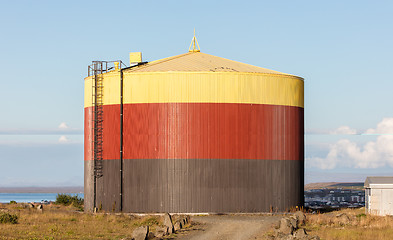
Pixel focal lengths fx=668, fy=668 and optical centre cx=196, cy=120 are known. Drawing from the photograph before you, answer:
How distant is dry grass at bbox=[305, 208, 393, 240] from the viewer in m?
35.2

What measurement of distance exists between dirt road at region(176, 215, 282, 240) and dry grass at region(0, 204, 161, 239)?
3.10 m

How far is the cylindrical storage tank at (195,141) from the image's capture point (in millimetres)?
46625

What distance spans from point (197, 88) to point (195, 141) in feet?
12.2

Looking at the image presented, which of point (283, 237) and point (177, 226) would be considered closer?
point (283, 237)

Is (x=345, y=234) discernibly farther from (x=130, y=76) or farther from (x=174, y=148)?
(x=130, y=76)

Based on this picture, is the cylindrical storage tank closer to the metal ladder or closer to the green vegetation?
the metal ladder

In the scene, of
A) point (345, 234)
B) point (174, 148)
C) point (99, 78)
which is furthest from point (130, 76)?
point (345, 234)

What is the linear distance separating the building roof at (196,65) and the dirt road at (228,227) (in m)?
10.7

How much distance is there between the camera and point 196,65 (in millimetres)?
49156

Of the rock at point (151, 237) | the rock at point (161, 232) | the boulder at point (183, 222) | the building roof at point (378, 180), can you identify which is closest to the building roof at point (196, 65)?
the building roof at point (378, 180)

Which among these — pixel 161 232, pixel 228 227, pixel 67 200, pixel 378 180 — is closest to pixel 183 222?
pixel 228 227

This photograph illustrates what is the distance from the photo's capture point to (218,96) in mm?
46906

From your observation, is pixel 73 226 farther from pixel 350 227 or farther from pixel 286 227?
pixel 350 227

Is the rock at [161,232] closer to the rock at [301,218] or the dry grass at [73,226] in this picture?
the dry grass at [73,226]
